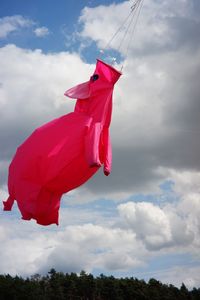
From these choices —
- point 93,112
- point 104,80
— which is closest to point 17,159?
point 93,112

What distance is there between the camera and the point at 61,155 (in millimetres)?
10797

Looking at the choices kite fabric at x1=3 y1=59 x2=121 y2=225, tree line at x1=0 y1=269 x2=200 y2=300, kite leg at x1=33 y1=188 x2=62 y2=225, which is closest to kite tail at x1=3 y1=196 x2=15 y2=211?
kite fabric at x1=3 y1=59 x2=121 y2=225

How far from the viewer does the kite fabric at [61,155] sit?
1082cm

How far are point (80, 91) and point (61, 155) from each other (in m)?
2.00

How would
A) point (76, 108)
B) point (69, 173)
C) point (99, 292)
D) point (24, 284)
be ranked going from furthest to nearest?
point (99, 292) → point (24, 284) → point (76, 108) → point (69, 173)

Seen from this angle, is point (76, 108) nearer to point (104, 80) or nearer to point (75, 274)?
point (104, 80)

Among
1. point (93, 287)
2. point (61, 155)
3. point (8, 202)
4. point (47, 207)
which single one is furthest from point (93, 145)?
point (93, 287)

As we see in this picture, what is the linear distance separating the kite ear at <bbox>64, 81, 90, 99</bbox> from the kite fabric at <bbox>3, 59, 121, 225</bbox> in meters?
0.03

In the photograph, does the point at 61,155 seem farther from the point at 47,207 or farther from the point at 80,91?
the point at 80,91

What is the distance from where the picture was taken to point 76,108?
470 inches

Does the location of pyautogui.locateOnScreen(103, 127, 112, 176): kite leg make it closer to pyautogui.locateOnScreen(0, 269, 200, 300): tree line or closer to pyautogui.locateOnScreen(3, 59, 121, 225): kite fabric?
pyautogui.locateOnScreen(3, 59, 121, 225): kite fabric

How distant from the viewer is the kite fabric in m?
10.8

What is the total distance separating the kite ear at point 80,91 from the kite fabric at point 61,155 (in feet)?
0.08

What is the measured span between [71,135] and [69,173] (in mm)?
900
